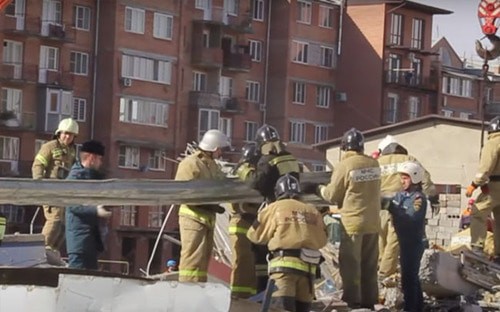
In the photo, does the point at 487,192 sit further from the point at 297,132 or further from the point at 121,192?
the point at 297,132

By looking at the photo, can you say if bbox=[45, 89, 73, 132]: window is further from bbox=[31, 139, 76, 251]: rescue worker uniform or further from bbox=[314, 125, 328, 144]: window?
bbox=[31, 139, 76, 251]: rescue worker uniform

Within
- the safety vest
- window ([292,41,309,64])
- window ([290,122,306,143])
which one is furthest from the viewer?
window ([292,41,309,64])

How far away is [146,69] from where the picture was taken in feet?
232

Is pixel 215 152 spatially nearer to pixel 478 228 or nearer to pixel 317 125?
pixel 478 228

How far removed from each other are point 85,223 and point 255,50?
66.0 m

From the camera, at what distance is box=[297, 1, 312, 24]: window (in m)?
80.4

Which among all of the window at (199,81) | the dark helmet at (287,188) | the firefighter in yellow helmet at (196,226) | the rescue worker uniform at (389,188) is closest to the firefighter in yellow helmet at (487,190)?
the rescue worker uniform at (389,188)

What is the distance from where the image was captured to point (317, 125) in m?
81.2

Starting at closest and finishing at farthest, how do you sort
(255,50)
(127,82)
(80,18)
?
1. (80,18)
2. (127,82)
3. (255,50)

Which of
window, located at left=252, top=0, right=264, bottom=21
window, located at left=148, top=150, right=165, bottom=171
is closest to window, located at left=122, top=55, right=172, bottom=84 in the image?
window, located at left=148, top=150, right=165, bottom=171

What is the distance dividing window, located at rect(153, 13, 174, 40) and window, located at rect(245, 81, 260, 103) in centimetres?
745

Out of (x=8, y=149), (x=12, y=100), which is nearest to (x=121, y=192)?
(x=8, y=149)

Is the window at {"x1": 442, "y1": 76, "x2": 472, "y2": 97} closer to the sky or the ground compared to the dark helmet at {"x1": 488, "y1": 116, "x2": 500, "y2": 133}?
closer to the sky

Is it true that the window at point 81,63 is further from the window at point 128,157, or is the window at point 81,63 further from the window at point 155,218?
the window at point 155,218
